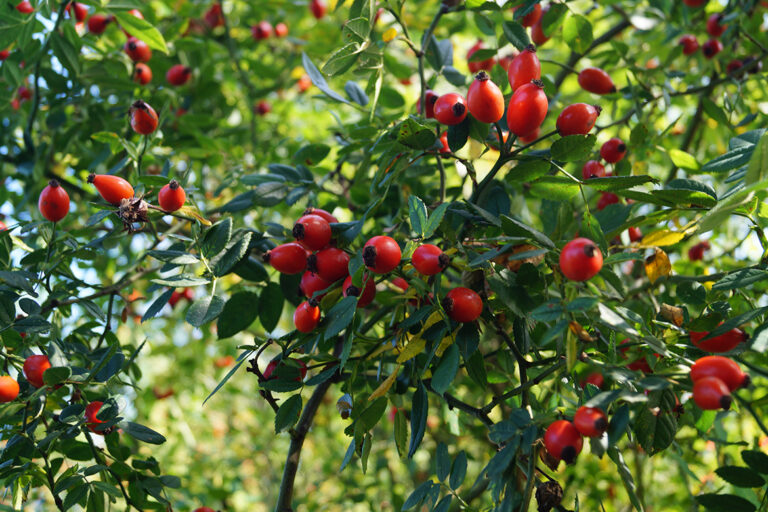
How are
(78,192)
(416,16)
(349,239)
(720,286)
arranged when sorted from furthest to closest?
(416,16), (78,192), (349,239), (720,286)

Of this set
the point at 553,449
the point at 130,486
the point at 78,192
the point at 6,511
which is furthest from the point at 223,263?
the point at 78,192

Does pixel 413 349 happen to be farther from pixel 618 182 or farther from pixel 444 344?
pixel 618 182

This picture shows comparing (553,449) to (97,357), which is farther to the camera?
(97,357)

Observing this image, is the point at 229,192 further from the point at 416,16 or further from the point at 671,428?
the point at 671,428

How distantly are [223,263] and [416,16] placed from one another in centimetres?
240

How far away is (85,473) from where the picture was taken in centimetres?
135

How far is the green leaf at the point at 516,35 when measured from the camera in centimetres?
150

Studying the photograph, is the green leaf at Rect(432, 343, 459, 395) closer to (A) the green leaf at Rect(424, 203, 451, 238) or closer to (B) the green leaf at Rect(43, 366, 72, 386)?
(A) the green leaf at Rect(424, 203, 451, 238)

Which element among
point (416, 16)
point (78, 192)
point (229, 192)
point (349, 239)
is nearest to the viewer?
point (349, 239)

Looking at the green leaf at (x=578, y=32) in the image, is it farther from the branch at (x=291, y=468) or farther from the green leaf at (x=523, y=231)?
the branch at (x=291, y=468)

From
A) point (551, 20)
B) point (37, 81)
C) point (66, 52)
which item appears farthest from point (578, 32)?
point (37, 81)

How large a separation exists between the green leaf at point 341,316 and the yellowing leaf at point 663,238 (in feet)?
2.22

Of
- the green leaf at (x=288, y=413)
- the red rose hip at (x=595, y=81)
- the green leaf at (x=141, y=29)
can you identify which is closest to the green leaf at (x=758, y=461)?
the green leaf at (x=288, y=413)

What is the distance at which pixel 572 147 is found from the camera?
1.16 meters
